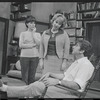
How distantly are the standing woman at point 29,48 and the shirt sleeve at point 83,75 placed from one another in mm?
1224

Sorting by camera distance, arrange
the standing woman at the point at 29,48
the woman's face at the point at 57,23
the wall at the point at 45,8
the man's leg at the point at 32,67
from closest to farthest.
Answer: the woman's face at the point at 57,23
the standing woman at the point at 29,48
the man's leg at the point at 32,67
the wall at the point at 45,8

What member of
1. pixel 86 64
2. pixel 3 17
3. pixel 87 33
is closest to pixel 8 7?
pixel 3 17

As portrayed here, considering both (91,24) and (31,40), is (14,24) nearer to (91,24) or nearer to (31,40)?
(91,24)

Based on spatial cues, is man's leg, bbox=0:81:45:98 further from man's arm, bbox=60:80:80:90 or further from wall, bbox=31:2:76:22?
wall, bbox=31:2:76:22

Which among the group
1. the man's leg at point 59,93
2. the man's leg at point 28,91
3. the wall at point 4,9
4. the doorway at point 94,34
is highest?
the wall at point 4,9

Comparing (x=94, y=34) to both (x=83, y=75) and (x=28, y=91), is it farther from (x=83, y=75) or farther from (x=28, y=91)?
(x=28, y=91)

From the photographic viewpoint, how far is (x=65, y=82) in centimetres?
162

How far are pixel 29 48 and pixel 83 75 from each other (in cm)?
135

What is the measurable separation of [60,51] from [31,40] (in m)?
0.56

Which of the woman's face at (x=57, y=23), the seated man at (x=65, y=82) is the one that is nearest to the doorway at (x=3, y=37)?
the woman's face at (x=57, y=23)

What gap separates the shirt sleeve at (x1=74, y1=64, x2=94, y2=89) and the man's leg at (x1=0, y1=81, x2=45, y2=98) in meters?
0.29

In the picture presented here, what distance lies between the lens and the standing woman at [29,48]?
281 cm

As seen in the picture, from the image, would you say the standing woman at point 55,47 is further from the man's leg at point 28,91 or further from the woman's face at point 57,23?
the man's leg at point 28,91

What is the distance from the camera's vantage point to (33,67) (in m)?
2.96
